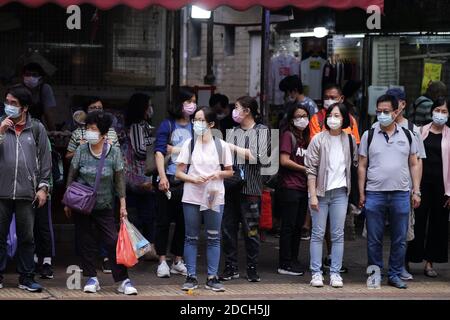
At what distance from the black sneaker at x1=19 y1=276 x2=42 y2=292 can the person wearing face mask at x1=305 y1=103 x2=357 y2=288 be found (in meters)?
2.76

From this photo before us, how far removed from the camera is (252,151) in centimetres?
940

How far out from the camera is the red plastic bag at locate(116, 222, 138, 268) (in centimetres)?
855

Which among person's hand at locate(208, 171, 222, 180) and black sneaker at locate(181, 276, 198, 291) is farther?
black sneaker at locate(181, 276, 198, 291)

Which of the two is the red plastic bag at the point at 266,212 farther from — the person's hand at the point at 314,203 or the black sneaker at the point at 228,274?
the person's hand at the point at 314,203

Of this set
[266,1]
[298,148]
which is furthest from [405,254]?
[266,1]

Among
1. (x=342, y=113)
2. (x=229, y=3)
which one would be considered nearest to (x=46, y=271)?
(x=229, y=3)

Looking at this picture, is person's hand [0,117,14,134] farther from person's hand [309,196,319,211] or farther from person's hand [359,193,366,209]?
person's hand [359,193,366,209]

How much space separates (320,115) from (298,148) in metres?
0.46

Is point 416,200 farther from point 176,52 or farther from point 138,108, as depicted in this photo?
point 176,52

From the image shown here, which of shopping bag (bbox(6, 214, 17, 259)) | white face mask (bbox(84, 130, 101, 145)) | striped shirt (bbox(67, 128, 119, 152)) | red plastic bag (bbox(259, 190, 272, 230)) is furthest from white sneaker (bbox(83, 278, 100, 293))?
red plastic bag (bbox(259, 190, 272, 230))

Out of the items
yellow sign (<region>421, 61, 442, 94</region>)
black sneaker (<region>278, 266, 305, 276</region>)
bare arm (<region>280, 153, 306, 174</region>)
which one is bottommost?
black sneaker (<region>278, 266, 305, 276</region>)

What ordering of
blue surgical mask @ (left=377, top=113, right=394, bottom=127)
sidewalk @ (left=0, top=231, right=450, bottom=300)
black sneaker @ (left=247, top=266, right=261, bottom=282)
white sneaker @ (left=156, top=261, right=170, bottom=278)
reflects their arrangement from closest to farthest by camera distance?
sidewalk @ (left=0, top=231, right=450, bottom=300) → blue surgical mask @ (left=377, top=113, right=394, bottom=127) → black sneaker @ (left=247, top=266, right=261, bottom=282) → white sneaker @ (left=156, top=261, right=170, bottom=278)

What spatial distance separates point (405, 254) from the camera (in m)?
9.66

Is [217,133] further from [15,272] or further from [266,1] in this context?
[15,272]
